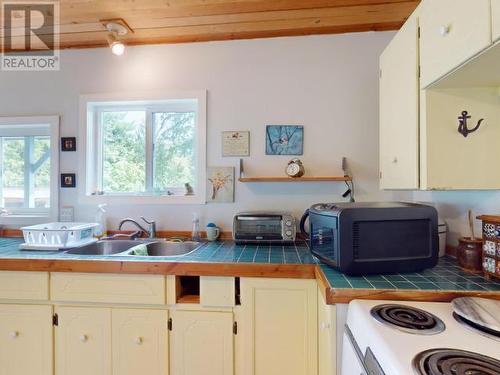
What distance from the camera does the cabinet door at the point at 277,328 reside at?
1.25 meters

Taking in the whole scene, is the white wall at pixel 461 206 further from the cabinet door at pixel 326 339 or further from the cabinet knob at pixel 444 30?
the cabinet door at pixel 326 339

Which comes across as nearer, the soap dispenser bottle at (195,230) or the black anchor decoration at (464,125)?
the black anchor decoration at (464,125)

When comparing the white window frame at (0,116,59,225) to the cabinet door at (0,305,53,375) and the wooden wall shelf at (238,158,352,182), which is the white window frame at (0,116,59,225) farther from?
the wooden wall shelf at (238,158,352,182)

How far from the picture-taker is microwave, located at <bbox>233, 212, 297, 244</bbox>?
5.38 ft

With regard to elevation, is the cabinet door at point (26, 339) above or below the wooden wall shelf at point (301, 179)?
below

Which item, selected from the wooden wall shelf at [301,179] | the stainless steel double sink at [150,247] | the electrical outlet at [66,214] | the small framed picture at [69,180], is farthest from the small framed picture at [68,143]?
the wooden wall shelf at [301,179]

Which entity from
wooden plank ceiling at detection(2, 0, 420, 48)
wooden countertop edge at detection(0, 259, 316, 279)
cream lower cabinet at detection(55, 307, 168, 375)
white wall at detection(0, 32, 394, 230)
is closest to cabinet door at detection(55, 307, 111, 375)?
cream lower cabinet at detection(55, 307, 168, 375)

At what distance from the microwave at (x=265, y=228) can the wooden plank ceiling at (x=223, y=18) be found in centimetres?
126

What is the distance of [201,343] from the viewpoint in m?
1.29

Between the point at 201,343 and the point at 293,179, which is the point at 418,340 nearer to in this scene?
the point at 201,343

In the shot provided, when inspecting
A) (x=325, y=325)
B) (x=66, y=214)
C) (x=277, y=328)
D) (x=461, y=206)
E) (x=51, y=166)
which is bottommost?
(x=277, y=328)

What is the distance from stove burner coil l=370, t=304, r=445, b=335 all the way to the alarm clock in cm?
98

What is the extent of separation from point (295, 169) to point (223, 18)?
1.07 metres

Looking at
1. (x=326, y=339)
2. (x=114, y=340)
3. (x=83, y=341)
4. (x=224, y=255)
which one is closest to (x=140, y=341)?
(x=114, y=340)
